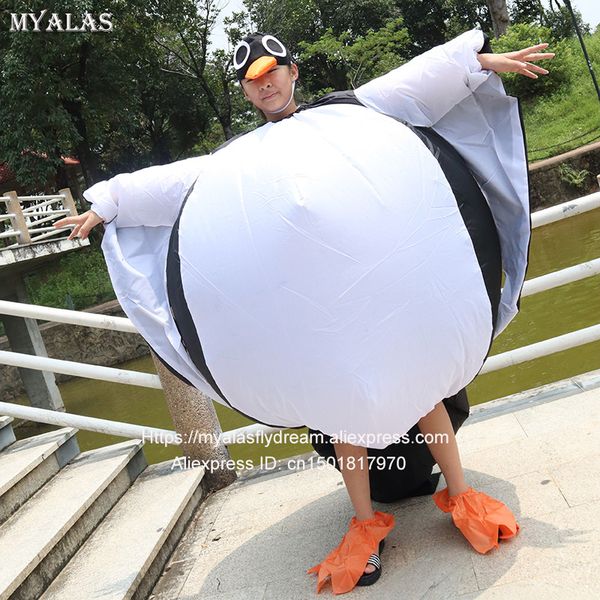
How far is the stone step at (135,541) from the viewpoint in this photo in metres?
2.66

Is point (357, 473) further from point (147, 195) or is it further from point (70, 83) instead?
point (70, 83)

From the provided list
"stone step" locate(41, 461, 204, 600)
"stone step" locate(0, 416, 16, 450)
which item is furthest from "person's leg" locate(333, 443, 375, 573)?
"stone step" locate(0, 416, 16, 450)

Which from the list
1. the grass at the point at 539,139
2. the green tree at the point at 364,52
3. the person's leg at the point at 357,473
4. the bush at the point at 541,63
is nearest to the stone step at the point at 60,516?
the person's leg at the point at 357,473

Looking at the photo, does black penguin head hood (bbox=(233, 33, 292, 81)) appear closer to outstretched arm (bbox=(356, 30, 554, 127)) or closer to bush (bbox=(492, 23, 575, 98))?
outstretched arm (bbox=(356, 30, 554, 127))

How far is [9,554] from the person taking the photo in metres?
2.74

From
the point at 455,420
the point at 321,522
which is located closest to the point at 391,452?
the point at 455,420

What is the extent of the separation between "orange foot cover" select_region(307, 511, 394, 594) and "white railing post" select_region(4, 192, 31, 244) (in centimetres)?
943

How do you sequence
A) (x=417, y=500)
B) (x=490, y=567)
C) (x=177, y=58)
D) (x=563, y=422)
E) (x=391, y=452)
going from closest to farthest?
1. (x=490, y=567)
2. (x=391, y=452)
3. (x=417, y=500)
4. (x=563, y=422)
5. (x=177, y=58)

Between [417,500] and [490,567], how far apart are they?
632 millimetres

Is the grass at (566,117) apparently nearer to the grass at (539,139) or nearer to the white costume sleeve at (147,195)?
the grass at (539,139)

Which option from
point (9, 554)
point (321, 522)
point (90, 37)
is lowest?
point (321, 522)

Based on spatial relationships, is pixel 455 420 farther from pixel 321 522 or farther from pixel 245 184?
pixel 245 184

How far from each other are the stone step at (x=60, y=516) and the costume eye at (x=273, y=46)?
2033 millimetres

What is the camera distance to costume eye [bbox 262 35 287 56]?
229 cm
